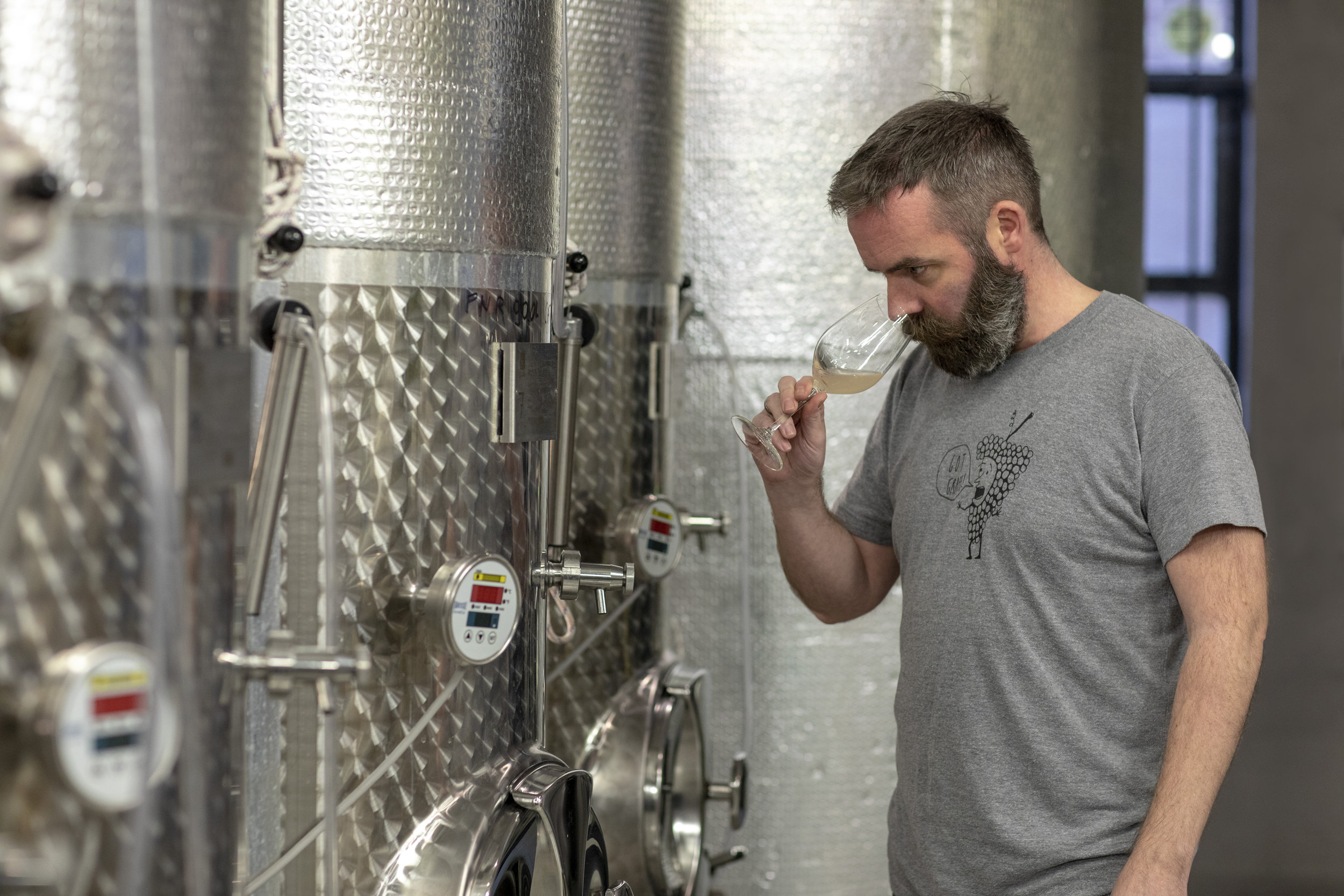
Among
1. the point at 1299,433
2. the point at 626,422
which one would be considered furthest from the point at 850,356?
the point at 1299,433

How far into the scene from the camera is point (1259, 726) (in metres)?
4.04

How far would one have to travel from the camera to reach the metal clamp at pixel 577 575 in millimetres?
1596

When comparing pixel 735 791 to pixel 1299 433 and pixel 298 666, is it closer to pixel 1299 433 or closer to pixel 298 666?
pixel 298 666


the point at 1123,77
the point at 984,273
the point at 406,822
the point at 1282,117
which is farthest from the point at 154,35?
the point at 1282,117

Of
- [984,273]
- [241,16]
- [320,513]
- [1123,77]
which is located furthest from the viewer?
[1123,77]

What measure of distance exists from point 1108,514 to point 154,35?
1091mm

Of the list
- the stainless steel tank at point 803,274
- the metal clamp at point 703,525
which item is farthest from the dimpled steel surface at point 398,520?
the stainless steel tank at point 803,274

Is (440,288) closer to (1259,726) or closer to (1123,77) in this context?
(1123,77)

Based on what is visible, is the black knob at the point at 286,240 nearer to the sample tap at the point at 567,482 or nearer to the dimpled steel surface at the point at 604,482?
the sample tap at the point at 567,482

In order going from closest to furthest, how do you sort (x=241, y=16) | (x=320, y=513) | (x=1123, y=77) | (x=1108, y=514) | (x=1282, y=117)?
1. (x=241, y=16)
2. (x=320, y=513)
3. (x=1108, y=514)
4. (x=1123, y=77)
5. (x=1282, y=117)

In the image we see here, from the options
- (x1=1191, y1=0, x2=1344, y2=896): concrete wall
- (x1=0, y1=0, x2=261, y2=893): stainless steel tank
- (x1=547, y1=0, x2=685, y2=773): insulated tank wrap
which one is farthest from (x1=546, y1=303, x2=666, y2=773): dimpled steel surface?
(x1=1191, y1=0, x2=1344, y2=896): concrete wall

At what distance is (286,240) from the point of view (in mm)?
1132

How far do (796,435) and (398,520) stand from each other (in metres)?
0.59

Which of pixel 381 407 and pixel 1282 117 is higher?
pixel 1282 117
